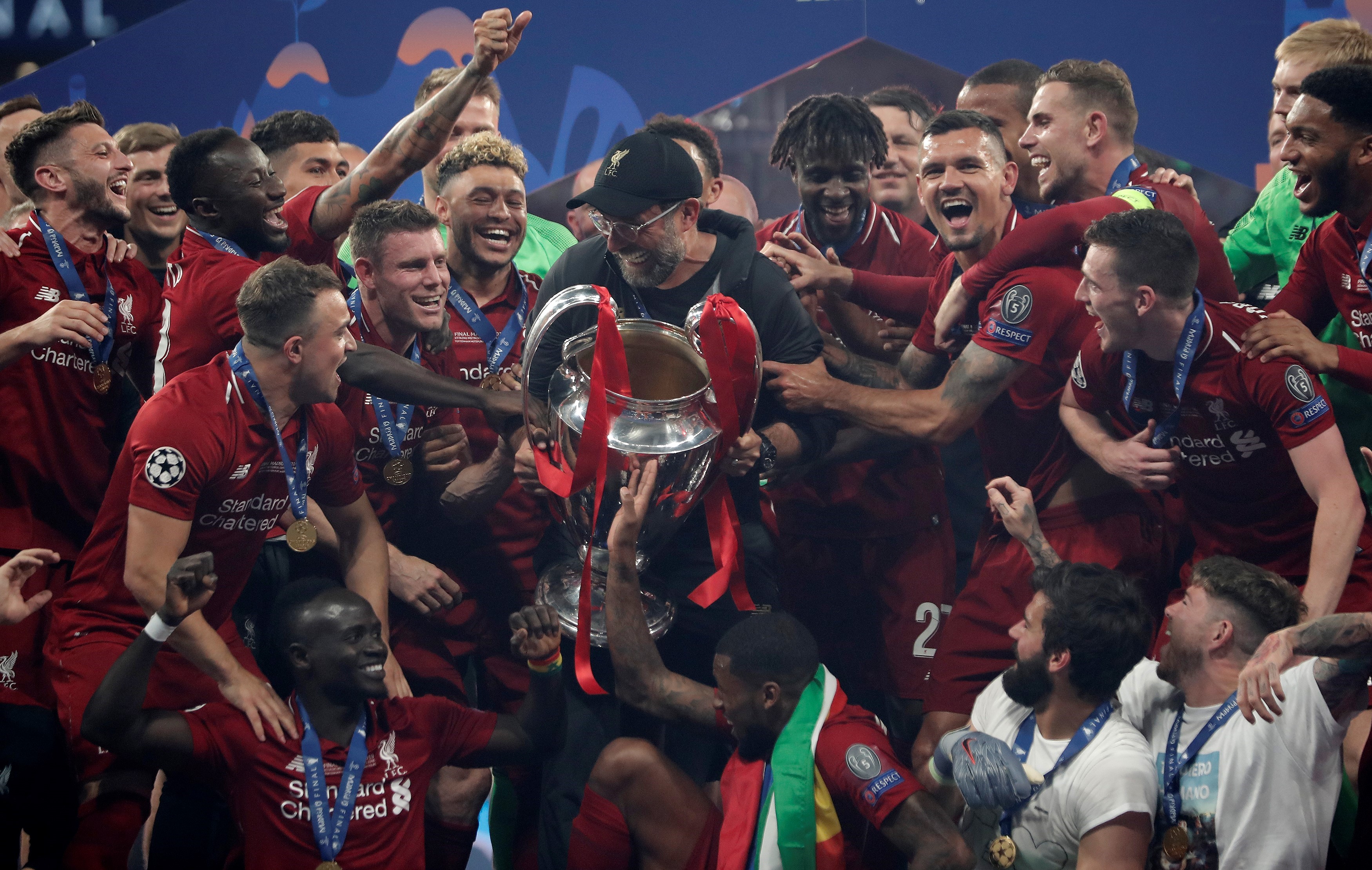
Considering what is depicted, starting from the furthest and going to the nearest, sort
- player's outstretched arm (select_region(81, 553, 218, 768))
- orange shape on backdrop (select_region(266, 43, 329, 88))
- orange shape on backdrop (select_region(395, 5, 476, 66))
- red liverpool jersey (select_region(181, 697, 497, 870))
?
orange shape on backdrop (select_region(266, 43, 329, 88))
orange shape on backdrop (select_region(395, 5, 476, 66))
red liverpool jersey (select_region(181, 697, 497, 870))
player's outstretched arm (select_region(81, 553, 218, 768))

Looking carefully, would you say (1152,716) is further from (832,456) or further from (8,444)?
(8,444)

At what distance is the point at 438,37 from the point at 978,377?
316cm

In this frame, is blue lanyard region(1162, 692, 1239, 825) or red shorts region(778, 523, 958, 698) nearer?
blue lanyard region(1162, 692, 1239, 825)

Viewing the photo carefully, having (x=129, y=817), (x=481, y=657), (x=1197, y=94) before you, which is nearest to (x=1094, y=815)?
(x=481, y=657)

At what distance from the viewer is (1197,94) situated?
15.8 feet

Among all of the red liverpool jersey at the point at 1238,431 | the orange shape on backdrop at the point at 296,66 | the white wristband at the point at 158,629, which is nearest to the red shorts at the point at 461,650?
the white wristband at the point at 158,629

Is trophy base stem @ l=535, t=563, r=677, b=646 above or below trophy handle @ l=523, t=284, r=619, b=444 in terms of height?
below

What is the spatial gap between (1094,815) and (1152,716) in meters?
0.39

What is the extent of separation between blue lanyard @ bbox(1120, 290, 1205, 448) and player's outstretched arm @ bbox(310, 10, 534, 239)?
1.90m

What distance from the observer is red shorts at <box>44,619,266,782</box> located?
3246mm

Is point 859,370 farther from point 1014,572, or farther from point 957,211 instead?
point 1014,572

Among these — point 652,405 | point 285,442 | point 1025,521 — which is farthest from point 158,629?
point 1025,521

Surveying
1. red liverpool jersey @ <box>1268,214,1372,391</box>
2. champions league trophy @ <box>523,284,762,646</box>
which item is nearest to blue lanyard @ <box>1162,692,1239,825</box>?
red liverpool jersey @ <box>1268,214,1372,391</box>

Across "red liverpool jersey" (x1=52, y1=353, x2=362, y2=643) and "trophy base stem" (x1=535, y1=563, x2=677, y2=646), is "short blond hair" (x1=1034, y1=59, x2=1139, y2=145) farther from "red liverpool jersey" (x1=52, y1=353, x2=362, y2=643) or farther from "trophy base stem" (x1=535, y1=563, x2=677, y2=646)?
"red liverpool jersey" (x1=52, y1=353, x2=362, y2=643)
